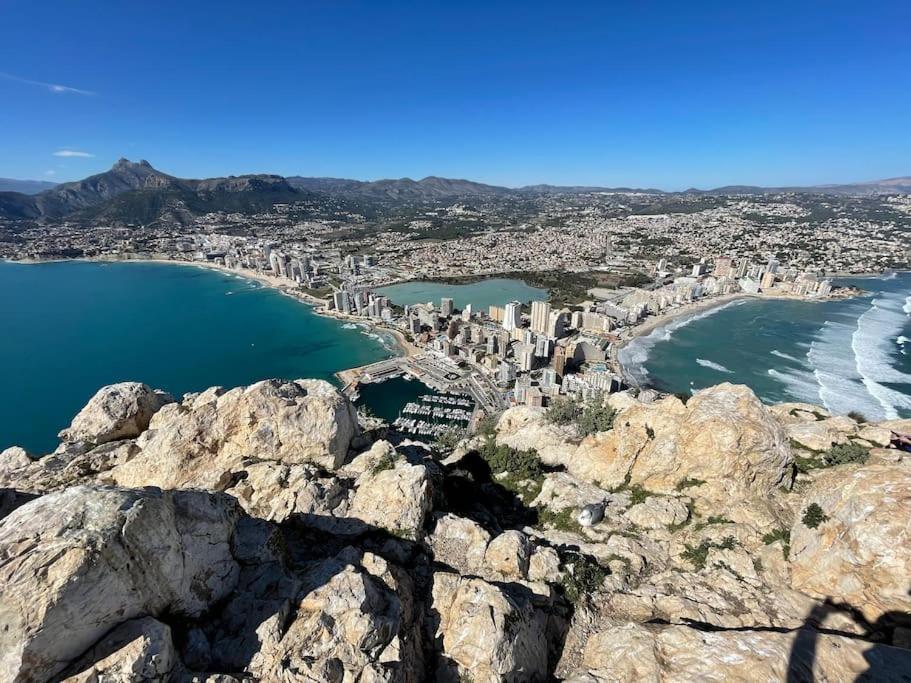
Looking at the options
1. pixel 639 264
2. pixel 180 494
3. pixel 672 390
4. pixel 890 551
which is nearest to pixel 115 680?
pixel 180 494

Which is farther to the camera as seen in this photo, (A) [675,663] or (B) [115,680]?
(A) [675,663]

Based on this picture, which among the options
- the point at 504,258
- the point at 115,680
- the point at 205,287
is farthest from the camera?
the point at 504,258

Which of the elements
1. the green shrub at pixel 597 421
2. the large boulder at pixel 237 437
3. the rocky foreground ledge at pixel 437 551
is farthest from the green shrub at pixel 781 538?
the large boulder at pixel 237 437

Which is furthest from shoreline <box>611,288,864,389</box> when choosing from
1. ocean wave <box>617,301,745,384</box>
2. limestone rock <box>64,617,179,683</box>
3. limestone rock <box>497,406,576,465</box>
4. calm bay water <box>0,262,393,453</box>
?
limestone rock <box>64,617,179,683</box>

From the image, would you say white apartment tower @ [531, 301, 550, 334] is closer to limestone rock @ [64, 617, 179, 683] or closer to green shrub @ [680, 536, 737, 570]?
green shrub @ [680, 536, 737, 570]

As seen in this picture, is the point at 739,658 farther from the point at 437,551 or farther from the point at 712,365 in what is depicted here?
the point at 712,365

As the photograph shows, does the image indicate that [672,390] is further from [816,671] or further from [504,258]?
[504,258]

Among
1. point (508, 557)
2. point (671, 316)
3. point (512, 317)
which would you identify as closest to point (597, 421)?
point (508, 557)
